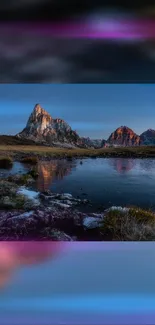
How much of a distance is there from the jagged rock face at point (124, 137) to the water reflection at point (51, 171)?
0.53m

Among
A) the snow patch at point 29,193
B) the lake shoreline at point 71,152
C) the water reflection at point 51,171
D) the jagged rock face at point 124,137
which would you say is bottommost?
the snow patch at point 29,193

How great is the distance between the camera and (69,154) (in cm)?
393

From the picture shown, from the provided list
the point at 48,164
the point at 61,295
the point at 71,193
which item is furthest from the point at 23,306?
the point at 48,164

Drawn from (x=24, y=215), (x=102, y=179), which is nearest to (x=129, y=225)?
(x=102, y=179)

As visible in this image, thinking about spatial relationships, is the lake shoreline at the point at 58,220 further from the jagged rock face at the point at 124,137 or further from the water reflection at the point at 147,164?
the jagged rock face at the point at 124,137

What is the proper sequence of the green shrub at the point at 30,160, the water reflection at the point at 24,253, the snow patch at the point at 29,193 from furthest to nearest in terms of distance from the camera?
the green shrub at the point at 30,160 → the snow patch at the point at 29,193 → the water reflection at the point at 24,253

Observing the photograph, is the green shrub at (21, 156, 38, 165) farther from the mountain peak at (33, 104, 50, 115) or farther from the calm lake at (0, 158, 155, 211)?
the mountain peak at (33, 104, 50, 115)

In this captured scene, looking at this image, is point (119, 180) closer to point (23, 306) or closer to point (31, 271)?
point (31, 271)

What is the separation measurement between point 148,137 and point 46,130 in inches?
43.6

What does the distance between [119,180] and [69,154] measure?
2.07 feet

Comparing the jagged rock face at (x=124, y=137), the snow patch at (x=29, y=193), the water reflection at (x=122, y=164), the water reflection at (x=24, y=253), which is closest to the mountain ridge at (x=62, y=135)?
the jagged rock face at (x=124, y=137)

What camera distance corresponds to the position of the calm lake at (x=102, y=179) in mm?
3664

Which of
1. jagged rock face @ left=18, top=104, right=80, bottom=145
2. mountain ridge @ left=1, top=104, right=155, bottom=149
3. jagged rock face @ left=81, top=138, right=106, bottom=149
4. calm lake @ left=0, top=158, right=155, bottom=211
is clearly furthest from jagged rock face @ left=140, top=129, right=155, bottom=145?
jagged rock face @ left=18, top=104, right=80, bottom=145

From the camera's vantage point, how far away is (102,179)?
374 cm
